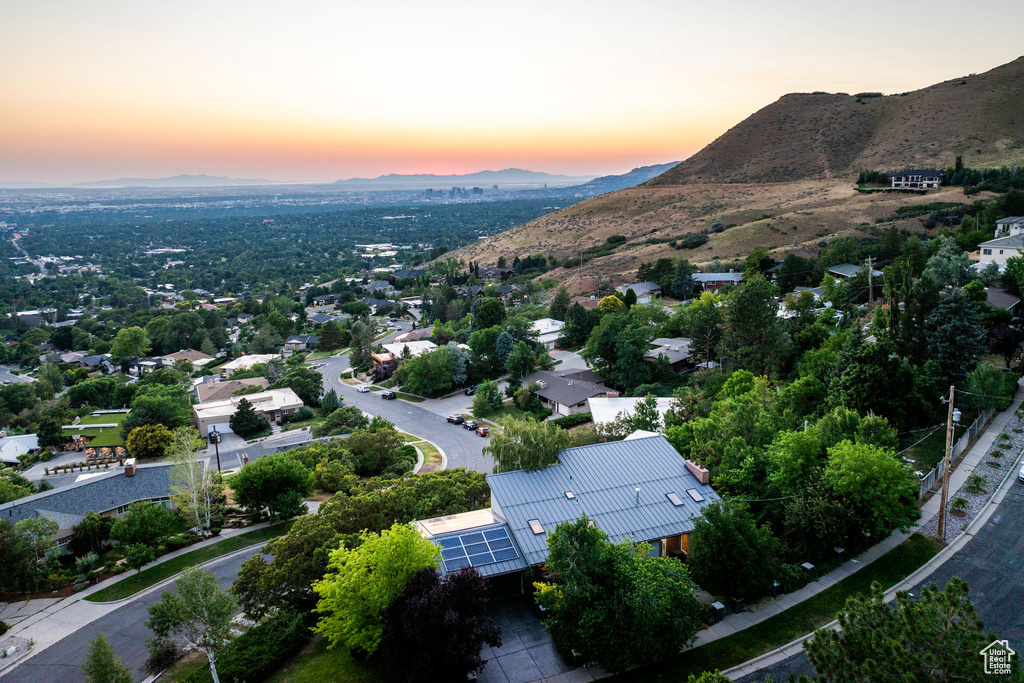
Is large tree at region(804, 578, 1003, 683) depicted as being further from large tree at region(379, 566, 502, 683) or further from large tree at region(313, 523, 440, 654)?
large tree at region(313, 523, 440, 654)

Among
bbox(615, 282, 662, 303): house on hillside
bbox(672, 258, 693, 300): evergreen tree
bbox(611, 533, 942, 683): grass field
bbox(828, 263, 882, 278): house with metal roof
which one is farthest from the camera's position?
bbox(615, 282, 662, 303): house on hillside

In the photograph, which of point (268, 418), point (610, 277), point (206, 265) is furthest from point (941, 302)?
point (206, 265)

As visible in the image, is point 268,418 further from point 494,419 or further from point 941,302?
point 941,302

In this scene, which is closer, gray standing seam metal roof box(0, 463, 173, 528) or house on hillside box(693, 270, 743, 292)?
gray standing seam metal roof box(0, 463, 173, 528)

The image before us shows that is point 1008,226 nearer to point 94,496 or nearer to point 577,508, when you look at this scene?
point 577,508

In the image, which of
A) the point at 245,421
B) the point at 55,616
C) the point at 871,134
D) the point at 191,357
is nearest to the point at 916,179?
the point at 871,134

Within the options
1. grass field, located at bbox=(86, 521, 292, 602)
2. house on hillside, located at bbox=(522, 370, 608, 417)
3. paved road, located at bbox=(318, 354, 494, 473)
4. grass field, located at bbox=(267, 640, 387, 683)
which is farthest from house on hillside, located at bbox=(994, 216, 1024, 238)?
grass field, located at bbox=(86, 521, 292, 602)

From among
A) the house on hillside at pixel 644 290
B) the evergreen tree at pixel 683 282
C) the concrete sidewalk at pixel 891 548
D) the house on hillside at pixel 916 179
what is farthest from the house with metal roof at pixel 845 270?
the house on hillside at pixel 916 179
